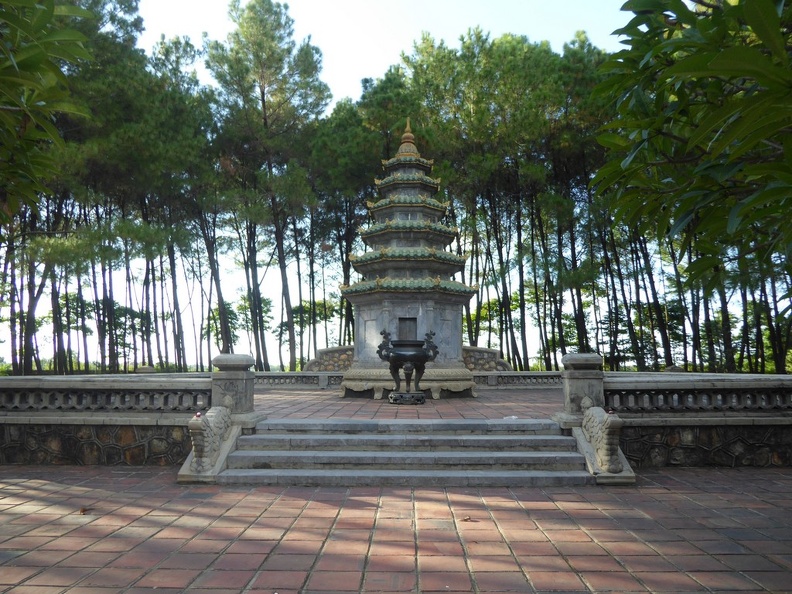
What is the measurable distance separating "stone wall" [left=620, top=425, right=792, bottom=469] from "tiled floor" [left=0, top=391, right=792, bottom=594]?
0.64m

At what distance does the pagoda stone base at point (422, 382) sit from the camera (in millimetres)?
12883

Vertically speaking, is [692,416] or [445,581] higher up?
[692,416]

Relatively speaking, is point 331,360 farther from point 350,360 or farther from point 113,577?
point 113,577

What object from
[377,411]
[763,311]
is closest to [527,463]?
[377,411]

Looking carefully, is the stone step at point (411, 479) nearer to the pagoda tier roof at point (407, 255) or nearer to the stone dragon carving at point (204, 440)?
the stone dragon carving at point (204, 440)

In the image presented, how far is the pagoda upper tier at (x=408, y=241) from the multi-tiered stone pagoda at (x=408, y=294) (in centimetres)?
3

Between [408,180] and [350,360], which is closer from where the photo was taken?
[408,180]

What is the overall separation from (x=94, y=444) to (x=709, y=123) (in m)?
7.83

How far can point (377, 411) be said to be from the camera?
30.1 feet

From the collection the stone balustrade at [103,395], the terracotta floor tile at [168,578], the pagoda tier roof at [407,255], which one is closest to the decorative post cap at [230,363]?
the stone balustrade at [103,395]

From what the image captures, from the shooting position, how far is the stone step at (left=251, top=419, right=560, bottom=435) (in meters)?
6.90

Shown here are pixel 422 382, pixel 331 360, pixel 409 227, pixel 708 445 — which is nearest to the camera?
pixel 708 445

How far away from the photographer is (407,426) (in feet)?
22.7

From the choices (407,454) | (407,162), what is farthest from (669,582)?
(407,162)
